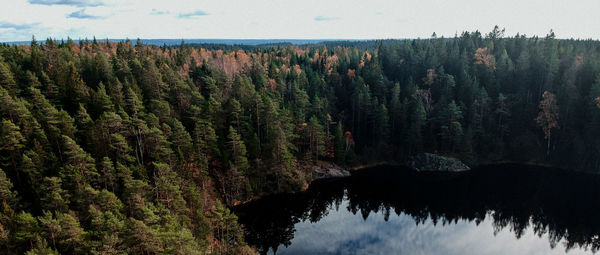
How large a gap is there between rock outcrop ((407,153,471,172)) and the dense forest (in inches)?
81.8

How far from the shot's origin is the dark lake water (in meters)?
41.2

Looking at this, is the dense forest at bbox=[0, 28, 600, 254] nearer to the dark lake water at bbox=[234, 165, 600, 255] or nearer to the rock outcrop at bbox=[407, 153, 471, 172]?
the rock outcrop at bbox=[407, 153, 471, 172]

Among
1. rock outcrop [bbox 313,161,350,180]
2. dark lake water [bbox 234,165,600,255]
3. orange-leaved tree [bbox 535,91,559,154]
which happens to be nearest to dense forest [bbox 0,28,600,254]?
orange-leaved tree [bbox 535,91,559,154]

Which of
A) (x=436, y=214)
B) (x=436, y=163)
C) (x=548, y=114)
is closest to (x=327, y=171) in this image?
(x=436, y=214)

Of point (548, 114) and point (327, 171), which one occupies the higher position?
point (548, 114)

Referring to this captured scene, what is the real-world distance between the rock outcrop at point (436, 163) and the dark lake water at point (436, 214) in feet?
5.99

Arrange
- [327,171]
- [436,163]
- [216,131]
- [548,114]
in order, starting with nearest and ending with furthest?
1. [216,131]
2. [327,171]
3. [548,114]
4. [436,163]

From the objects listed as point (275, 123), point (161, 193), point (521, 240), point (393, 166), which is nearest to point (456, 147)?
point (393, 166)

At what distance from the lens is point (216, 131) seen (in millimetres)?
56438

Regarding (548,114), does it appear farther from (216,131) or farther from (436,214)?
(216,131)

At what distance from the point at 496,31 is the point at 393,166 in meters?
71.3

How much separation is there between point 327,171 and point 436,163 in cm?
2298

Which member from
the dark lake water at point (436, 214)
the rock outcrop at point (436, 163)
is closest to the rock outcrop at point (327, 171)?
the dark lake water at point (436, 214)

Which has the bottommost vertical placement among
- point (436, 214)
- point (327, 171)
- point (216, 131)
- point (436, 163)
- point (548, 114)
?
point (436, 214)
